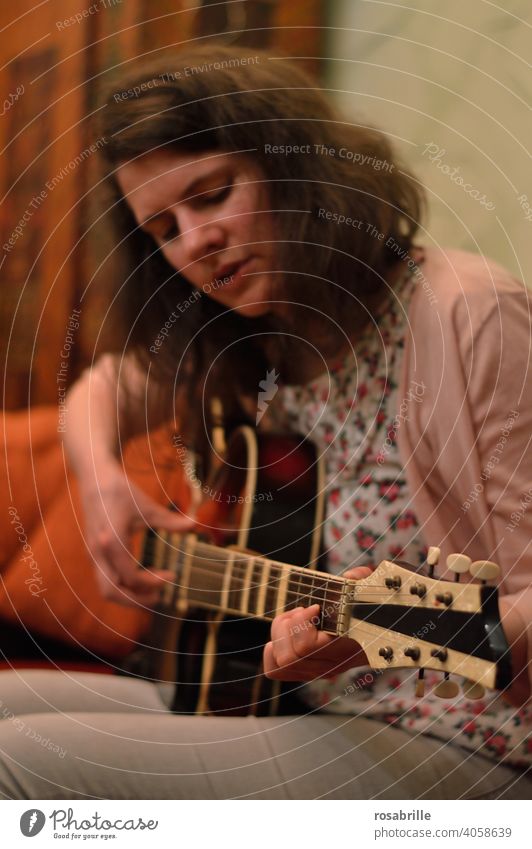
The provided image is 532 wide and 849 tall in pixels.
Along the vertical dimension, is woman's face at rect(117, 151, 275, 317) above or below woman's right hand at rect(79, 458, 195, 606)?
above

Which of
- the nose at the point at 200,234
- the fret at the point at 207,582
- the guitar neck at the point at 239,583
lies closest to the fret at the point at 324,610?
the guitar neck at the point at 239,583

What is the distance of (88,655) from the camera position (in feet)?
2.23

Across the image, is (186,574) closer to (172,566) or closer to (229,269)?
(172,566)

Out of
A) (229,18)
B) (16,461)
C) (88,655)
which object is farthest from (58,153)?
(88,655)

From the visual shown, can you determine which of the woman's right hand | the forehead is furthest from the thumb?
the forehead

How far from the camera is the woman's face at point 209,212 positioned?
487 mm

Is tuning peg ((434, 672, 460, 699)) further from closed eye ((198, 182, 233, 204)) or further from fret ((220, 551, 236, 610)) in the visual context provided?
closed eye ((198, 182, 233, 204))

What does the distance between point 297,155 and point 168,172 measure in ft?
0.26

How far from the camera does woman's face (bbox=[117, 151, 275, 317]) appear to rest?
49cm

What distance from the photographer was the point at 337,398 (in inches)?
21.2

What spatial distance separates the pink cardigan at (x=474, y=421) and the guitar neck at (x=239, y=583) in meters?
0.07

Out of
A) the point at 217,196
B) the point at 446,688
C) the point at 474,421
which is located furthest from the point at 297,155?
the point at 446,688

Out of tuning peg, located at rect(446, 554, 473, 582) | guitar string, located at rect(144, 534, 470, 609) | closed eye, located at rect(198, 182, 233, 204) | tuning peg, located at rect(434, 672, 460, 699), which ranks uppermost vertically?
closed eye, located at rect(198, 182, 233, 204)

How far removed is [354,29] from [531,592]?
1.33 ft
